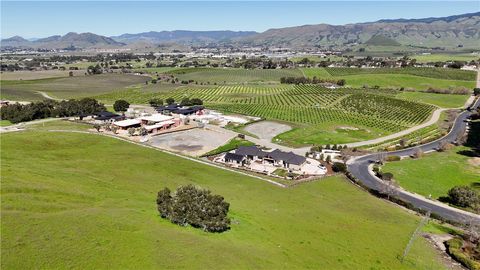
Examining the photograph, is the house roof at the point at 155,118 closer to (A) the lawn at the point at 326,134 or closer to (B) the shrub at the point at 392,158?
(A) the lawn at the point at 326,134

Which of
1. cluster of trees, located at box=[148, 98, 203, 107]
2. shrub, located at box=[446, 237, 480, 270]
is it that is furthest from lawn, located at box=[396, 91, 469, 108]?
shrub, located at box=[446, 237, 480, 270]

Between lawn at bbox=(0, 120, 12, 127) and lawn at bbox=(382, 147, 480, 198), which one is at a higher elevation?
lawn at bbox=(0, 120, 12, 127)

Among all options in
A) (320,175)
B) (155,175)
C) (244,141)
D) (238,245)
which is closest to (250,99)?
(244,141)

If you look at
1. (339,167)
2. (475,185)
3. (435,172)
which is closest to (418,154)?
(435,172)

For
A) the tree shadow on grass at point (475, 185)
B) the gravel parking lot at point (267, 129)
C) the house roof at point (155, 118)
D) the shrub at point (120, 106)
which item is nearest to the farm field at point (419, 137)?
the tree shadow on grass at point (475, 185)

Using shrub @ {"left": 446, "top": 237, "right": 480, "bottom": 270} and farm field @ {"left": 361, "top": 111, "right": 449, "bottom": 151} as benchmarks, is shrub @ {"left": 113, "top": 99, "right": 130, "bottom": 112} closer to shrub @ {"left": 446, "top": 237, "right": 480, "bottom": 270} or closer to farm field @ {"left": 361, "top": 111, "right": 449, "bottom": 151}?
farm field @ {"left": 361, "top": 111, "right": 449, "bottom": 151}

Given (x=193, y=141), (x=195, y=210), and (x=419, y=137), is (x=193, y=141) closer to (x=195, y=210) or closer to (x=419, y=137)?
(x=195, y=210)

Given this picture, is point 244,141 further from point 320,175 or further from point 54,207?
point 54,207
